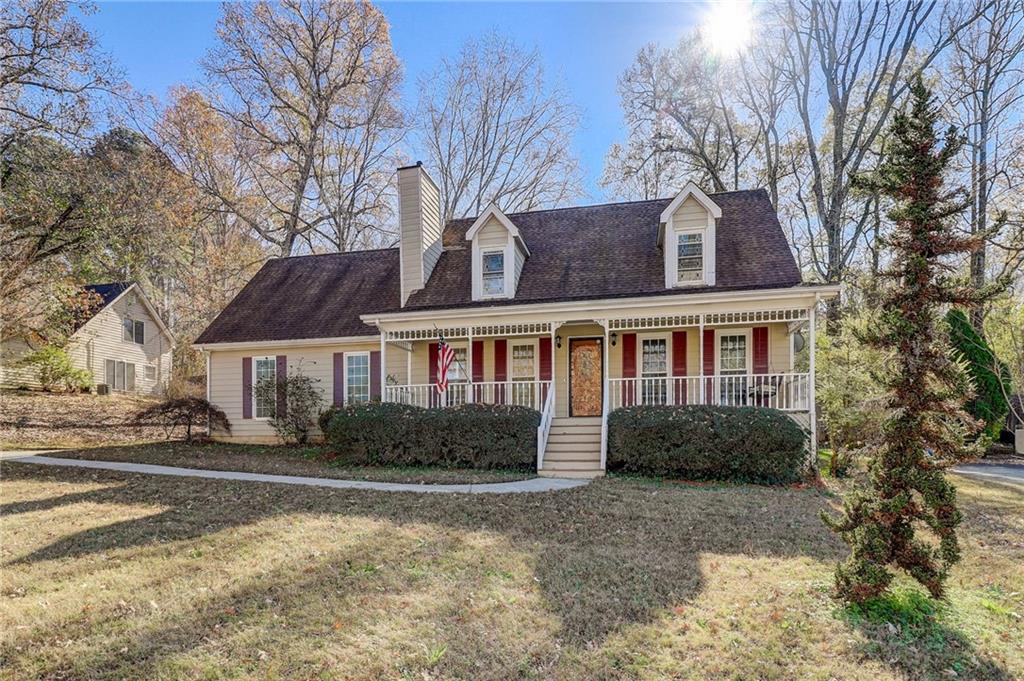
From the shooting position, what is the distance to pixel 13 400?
61.7 feet

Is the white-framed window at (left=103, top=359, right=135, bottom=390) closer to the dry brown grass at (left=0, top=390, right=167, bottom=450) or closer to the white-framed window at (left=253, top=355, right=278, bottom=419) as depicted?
the dry brown grass at (left=0, top=390, right=167, bottom=450)

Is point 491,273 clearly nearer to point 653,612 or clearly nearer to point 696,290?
point 696,290

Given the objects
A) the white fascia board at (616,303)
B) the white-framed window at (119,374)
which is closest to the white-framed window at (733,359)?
the white fascia board at (616,303)

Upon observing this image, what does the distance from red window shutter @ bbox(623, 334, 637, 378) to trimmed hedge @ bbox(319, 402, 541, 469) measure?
2.94 meters

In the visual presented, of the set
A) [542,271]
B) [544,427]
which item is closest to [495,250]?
[542,271]

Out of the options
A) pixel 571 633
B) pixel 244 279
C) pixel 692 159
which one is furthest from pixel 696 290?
pixel 244 279

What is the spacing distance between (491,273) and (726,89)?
1436cm

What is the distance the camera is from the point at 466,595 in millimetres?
4949

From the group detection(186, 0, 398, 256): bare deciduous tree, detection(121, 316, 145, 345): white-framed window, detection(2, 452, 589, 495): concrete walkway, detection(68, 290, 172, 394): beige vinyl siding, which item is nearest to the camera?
detection(2, 452, 589, 495): concrete walkway

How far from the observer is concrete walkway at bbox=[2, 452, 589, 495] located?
9.19 meters

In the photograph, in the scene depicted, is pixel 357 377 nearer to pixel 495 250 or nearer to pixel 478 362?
pixel 478 362

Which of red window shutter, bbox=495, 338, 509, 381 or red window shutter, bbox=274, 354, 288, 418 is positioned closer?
red window shutter, bbox=495, 338, 509, 381

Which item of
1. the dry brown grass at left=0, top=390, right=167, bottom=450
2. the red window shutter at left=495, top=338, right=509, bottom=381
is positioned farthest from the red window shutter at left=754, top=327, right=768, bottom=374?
the dry brown grass at left=0, top=390, right=167, bottom=450

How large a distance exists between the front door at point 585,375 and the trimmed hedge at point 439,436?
2386mm
